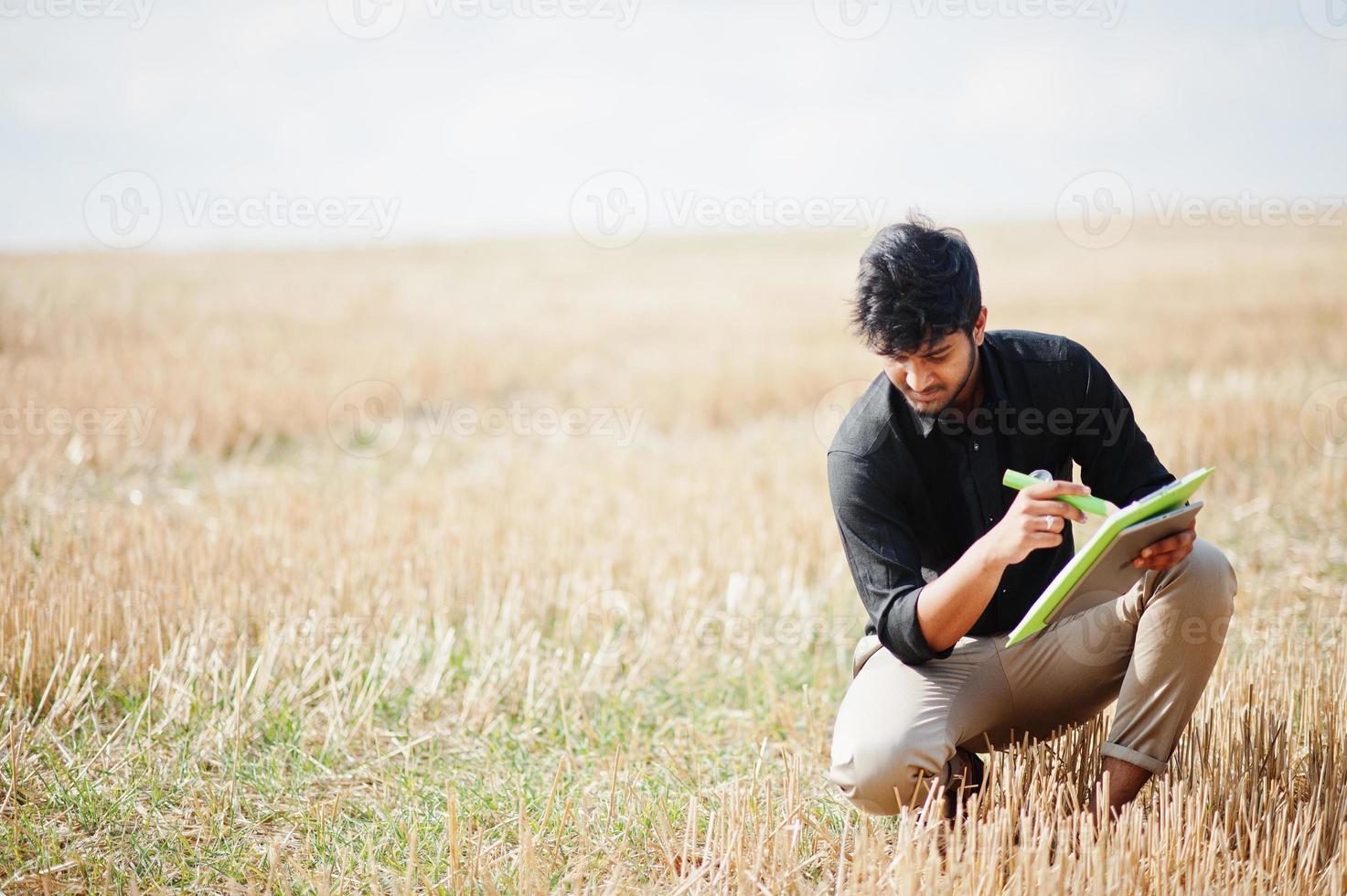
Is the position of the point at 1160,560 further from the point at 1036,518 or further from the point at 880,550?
the point at 880,550

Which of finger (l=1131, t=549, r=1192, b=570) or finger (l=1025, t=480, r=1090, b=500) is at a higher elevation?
finger (l=1025, t=480, r=1090, b=500)

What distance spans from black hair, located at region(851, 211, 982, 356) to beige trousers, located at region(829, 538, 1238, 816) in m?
0.95

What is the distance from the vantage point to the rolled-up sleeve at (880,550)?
9.07ft

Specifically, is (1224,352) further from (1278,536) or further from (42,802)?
(42,802)

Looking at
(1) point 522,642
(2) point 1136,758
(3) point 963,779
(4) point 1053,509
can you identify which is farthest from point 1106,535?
(1) point 522,642

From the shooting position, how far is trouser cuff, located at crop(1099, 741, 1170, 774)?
2.75 metres

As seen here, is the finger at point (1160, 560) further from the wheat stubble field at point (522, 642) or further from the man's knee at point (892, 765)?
the man's knee at point (892, 765)

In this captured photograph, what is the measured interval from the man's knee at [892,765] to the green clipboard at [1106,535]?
19.1 inches

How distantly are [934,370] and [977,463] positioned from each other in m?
0.36

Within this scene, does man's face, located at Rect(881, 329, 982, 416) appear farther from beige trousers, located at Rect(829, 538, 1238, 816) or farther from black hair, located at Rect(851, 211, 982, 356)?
beige trousers, located at Rect(829, 538, 1238, 816)

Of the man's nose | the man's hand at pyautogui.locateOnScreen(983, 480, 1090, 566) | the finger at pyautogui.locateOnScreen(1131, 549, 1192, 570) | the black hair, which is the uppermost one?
the black hair

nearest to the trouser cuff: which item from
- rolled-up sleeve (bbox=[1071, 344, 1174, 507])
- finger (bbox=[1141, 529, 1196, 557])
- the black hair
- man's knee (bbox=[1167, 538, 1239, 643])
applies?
man's knee (bbox=[1167, 538, 1239, 643])

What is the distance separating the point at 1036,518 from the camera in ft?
7.87

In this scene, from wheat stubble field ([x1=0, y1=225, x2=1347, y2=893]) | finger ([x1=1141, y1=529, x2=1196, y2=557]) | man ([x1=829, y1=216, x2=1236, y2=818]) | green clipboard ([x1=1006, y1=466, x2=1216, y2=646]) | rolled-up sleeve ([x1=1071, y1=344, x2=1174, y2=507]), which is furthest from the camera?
rolled-up sleeve ([x1=1071, y1=344, x2=1174, y2=507])
